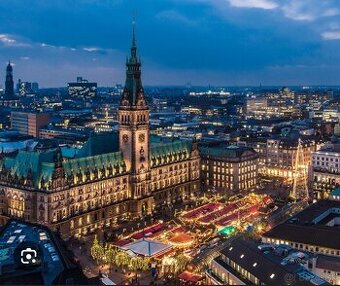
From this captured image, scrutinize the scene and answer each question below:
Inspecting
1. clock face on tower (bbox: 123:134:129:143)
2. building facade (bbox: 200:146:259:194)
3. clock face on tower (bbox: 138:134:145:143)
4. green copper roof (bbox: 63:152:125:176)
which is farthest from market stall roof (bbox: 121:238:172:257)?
building facade (bbox: 200:146:259:194)

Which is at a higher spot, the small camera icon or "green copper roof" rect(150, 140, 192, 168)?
"green copper roof" rect(150, 140, 192, 168)

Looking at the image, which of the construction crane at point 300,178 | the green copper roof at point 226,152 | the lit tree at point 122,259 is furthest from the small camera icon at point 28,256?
the green copper roof at point 226,152

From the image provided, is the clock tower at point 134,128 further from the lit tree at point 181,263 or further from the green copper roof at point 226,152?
the lit tree at point 181,263

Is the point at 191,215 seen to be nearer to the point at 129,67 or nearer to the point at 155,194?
the point at 155,194

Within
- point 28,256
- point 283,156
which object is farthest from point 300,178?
point 28,256

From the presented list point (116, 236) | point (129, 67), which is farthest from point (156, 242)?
point (129, 67)

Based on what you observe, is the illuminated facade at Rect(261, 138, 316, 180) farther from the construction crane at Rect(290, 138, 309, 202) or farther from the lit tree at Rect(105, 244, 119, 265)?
the lit tree at Rect(105, 244, 119, 265)
